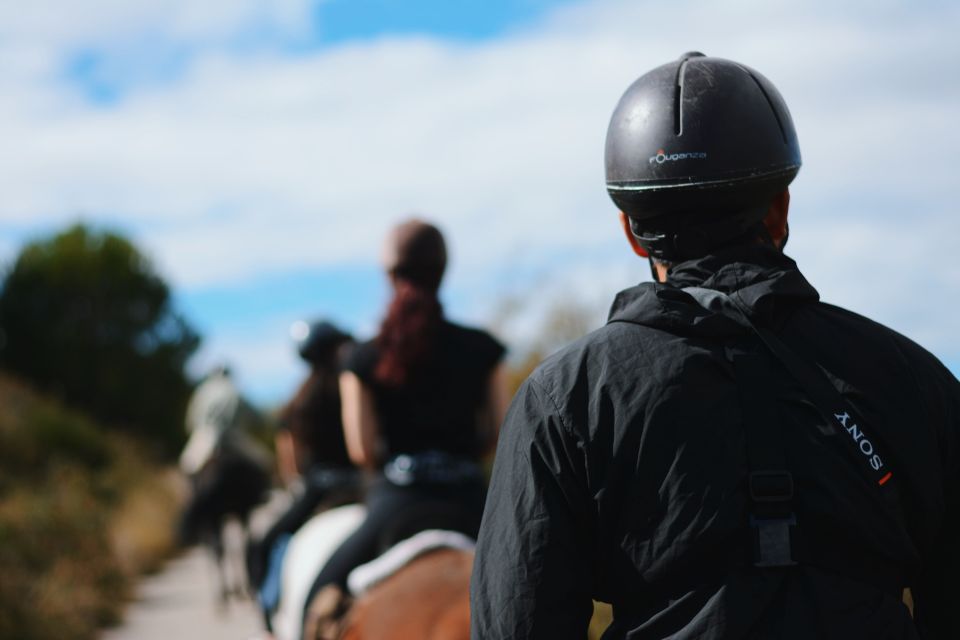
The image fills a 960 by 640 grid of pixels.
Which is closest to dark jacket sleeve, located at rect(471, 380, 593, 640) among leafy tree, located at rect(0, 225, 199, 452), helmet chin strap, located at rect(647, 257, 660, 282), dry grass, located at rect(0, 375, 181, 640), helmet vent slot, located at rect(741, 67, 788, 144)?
helmet chin strap, located at rect(647, 257, 660, 282)

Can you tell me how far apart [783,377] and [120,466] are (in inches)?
932

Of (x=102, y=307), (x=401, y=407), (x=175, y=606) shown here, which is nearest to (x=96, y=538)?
(x=175, y=606)

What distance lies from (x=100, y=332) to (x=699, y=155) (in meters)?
41.4

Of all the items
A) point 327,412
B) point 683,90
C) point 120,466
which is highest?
point 683,90

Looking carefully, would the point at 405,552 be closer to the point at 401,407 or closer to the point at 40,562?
the point at 401,407

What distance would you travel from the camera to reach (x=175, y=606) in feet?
42.8

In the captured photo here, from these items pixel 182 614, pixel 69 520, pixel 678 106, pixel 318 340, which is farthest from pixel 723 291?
pixel 69 520

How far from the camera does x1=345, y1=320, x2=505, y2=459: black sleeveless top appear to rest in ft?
14.8

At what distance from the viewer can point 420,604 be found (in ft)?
12.0

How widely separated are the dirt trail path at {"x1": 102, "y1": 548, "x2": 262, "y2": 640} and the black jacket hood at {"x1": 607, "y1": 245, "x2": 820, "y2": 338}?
30.4 feet

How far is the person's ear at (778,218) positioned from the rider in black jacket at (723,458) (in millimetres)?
36

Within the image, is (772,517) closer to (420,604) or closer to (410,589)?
(420,604)

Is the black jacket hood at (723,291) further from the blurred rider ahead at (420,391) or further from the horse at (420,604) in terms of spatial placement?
the blurred rider ahead at (420,391)

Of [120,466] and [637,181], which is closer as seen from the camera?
[637,181]
